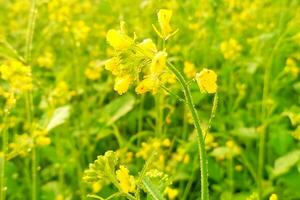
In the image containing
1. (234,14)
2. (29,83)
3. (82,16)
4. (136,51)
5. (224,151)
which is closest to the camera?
(136,51)

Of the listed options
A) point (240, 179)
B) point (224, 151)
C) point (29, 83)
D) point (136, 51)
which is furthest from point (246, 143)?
point (136, 51)

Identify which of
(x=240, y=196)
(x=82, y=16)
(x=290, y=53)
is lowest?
(x=240, y=196)

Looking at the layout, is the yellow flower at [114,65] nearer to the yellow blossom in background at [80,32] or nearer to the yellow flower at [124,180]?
the yellow flower at [124,180]

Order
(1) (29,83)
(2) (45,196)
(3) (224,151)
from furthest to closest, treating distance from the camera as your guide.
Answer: (2) (45,196) < (3) (224,151) < (1) (29,83)

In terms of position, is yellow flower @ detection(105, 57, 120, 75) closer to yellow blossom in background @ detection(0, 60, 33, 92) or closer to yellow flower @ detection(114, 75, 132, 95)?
yellow flower @ detection(114, 75, 132, 95)

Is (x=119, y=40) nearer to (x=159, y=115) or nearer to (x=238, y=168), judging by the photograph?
(x=159, y=115)

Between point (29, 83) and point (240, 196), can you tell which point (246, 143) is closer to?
point (240, 196)
